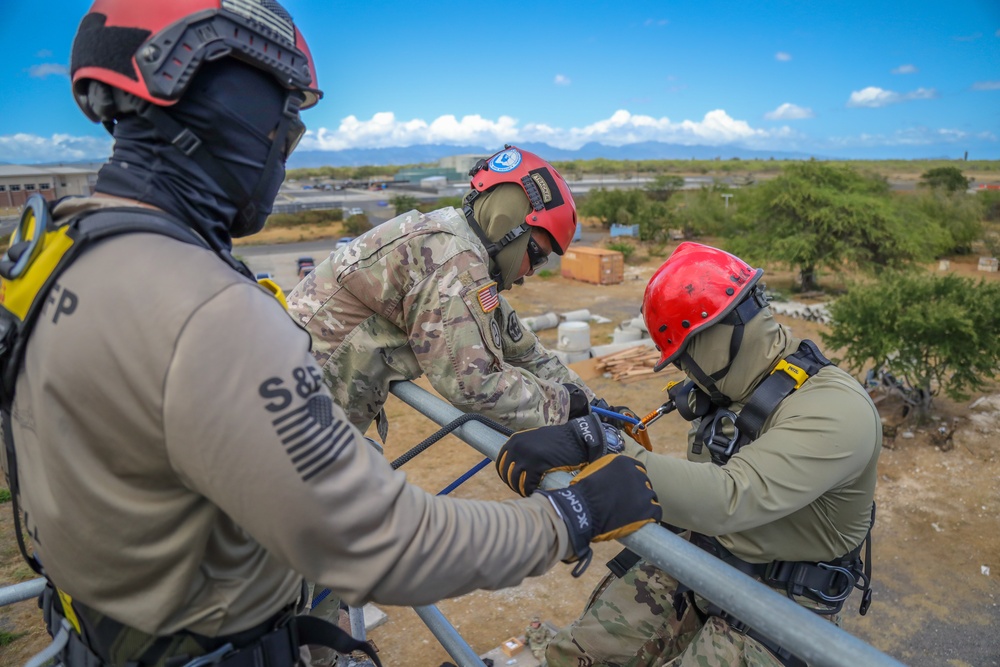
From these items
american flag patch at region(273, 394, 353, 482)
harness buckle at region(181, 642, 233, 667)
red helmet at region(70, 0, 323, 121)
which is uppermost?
red helmet at region(70, 0, 323, 121)

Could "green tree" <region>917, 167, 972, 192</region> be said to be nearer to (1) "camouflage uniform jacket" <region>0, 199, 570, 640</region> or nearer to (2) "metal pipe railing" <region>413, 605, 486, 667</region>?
(2) "metal pipe railing" <region>413, 605, 486, 667</region>

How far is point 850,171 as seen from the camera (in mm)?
21562

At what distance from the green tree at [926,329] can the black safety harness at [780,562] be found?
8.21 metres

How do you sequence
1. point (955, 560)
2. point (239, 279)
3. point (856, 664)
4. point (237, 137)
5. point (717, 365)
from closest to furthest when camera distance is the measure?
point (856, 664), point (239, 279), point (237, 137), point (717, 365), point (955, 560)

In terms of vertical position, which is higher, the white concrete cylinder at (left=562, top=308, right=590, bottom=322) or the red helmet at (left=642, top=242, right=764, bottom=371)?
the red helmet at (left=642, top=242, right=764, bottom=371)

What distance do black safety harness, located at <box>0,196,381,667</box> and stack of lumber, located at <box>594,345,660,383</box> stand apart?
11549 millimetres

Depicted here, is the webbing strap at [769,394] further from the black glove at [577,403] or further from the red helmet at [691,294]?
the black glove at [577,403]

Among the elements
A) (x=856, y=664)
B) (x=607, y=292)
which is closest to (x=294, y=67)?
(x=856, y=664)

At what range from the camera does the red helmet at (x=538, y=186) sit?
3783 mm

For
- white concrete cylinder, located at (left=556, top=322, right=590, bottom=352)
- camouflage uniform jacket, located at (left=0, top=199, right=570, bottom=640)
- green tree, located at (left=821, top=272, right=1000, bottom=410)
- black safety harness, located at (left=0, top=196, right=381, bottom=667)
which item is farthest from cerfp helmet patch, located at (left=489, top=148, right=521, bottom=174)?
white concrete cylinder, located at (left=556, top=322, right=590, bottom=352)

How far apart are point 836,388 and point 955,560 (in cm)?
617

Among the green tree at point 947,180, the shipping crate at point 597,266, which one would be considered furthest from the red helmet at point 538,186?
the green tree at point 947,180

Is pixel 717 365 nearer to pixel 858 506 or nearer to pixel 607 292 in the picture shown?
pixel 858 506

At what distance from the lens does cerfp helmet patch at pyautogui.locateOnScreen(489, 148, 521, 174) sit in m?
3.85
